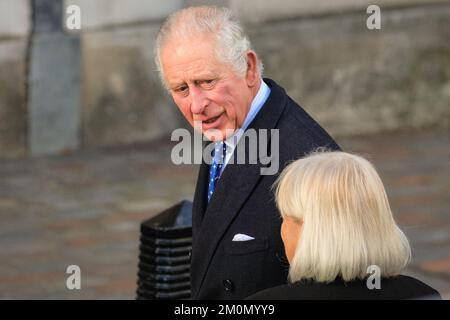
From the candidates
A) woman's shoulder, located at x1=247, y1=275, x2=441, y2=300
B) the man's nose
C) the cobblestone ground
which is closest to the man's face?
the man's nose

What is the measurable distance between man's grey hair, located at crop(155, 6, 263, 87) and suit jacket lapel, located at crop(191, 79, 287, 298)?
0.56 feet

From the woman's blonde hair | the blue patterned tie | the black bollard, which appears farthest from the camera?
the black bollard

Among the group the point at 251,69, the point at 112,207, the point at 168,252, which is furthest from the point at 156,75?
the point at 251,69

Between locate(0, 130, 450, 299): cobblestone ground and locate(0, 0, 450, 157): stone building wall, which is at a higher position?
locate(0, 0, 450, 157): stone building wall

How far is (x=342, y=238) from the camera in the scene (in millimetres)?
3352

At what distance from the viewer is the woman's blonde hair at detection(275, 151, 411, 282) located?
11.0ft

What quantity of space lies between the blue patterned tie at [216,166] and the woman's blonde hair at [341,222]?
2.38ft

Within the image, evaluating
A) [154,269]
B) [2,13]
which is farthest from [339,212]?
[2,13]

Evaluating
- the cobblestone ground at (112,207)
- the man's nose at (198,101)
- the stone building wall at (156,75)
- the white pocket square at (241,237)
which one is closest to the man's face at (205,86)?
the man's nose at (198,101)

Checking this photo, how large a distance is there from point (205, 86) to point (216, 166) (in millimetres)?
340

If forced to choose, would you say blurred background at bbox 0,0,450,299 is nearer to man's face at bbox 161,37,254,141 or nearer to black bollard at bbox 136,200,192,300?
black bollard at bbox 136,200,192,300

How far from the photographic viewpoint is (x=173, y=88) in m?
4.03

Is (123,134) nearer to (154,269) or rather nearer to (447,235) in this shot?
(447,235)

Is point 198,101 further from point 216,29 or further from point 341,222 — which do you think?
point 341,222
